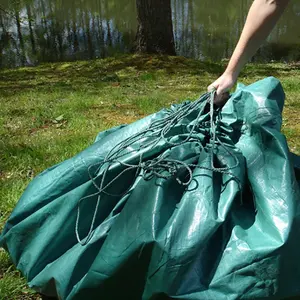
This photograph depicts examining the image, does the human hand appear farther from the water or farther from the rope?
the water

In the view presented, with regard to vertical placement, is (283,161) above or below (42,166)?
above

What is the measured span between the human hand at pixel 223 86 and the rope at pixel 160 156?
33 millimetres

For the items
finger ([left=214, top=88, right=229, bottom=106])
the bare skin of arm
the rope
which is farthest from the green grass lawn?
the bare skin of arm

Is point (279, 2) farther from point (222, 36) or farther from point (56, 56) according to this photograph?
point (222, 36)

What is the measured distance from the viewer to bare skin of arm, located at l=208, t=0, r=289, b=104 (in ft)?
6.93

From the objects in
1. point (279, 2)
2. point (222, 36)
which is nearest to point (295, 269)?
point (279, 2)

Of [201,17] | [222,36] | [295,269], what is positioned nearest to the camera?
[295,269]

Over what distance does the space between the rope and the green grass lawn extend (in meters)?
0.62

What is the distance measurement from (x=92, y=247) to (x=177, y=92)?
167 inches

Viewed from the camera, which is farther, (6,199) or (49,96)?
A: (49,96)

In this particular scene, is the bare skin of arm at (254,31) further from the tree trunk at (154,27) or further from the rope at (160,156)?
the tree trunk at (154,27)

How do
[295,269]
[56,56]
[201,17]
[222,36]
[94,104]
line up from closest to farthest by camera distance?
1. [295,269]
2. [94,104]
3. [56,56]
4. [222,36]
5. [201,17]

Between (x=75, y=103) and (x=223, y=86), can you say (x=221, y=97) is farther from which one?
(x=75, y=103)

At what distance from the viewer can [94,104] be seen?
545 cm
